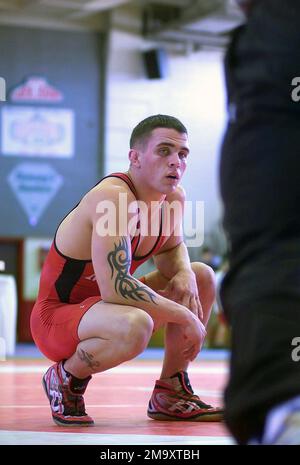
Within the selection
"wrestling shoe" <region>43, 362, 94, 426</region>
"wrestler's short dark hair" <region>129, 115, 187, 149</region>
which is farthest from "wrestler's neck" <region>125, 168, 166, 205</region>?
"wrestling shoe" <region>43, 362, 94, 426</region>

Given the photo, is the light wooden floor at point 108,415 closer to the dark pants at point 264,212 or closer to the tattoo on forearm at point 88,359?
the tattoo on forearm at point 88,359

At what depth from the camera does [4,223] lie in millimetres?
13805

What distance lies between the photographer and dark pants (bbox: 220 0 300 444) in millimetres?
887

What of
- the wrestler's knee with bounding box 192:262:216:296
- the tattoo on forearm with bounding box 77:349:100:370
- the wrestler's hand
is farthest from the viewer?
the wrestler's knee with bounding box 192:262:216:296

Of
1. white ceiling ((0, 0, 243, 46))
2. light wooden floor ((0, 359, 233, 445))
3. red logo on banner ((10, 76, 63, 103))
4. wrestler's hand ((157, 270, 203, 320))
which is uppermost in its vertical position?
white ceiling ((0, 0, 243, 46))

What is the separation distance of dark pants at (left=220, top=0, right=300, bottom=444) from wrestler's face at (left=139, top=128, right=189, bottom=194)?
227 centimetres

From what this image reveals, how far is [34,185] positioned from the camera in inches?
548

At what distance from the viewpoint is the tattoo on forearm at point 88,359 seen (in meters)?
2.99

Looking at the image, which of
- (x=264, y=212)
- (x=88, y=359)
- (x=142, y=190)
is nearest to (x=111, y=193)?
(x=142, y=190)

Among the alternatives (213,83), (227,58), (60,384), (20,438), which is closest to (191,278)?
(60,384)

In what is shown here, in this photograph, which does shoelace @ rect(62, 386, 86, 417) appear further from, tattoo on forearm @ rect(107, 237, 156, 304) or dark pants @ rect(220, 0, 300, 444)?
dark pants @ rect(220, 0, 300, 444)

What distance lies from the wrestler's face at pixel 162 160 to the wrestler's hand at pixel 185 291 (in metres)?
0.32

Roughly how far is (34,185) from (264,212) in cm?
1319

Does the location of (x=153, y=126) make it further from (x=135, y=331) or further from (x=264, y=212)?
(x=264, y=212)
